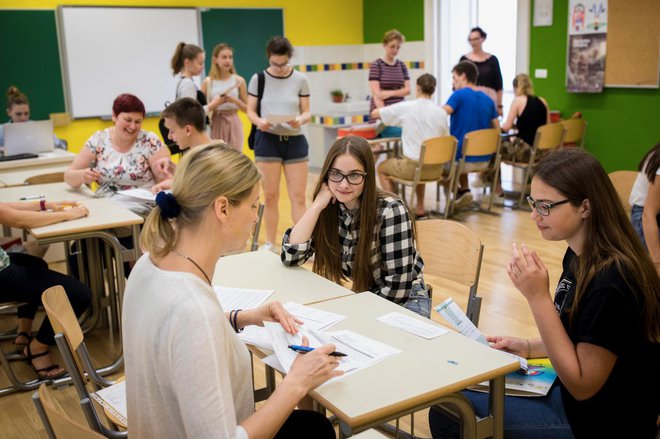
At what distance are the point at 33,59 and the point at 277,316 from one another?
6485mm

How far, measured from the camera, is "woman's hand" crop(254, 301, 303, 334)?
193 cm

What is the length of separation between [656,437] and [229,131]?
482 cm

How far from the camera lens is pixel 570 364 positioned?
170cm

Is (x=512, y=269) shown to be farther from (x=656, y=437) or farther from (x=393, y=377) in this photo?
(x=656, y=437)

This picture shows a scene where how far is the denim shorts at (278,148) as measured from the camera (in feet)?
16.7

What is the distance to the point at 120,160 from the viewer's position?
412 centimetres

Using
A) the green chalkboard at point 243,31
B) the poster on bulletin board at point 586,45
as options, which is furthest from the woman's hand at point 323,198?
the green chalkboard at point 243,31

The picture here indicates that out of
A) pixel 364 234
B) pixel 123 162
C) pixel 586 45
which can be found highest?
pixel 586 45

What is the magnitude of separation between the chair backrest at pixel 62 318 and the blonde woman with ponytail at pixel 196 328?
0.43 metres

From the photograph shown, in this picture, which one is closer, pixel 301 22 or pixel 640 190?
pixel 640 190

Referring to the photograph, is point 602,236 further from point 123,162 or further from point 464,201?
point 464,201

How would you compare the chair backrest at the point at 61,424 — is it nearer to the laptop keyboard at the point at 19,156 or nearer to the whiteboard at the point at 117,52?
the laptop keyboard at the point at 19,156

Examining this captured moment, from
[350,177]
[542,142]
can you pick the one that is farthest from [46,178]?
[542,142]

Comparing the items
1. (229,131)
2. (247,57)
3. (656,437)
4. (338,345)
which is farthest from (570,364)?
(247,57)
